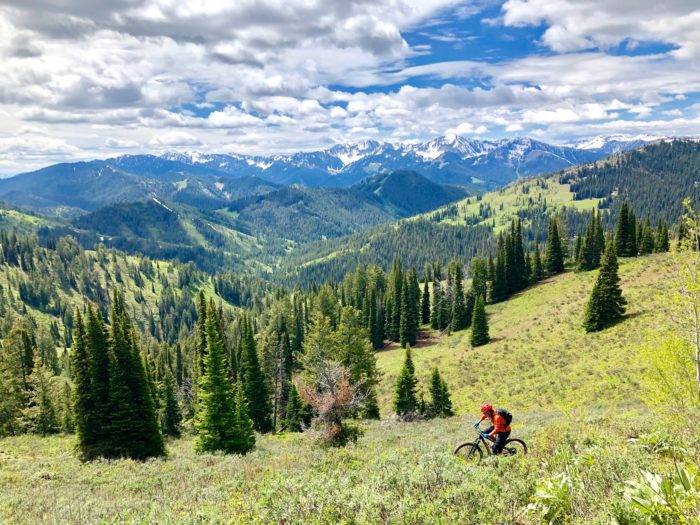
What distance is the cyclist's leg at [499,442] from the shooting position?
51.4 ft

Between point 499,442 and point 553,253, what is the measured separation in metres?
93.7

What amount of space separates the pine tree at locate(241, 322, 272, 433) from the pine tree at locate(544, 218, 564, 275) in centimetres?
7333

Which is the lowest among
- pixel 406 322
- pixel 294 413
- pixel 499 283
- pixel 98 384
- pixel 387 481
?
pixel 406 322

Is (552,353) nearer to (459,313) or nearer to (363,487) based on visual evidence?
(459,313)

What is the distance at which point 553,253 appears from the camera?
99062 mm

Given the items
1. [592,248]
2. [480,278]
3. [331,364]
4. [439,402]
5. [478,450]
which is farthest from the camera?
[480,278]

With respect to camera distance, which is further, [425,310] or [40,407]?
[425,310]

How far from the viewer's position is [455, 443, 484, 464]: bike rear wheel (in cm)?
1583

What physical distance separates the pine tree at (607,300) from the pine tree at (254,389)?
4427 centimetres

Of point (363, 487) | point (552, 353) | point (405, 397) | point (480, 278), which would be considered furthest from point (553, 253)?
point (363, 487)

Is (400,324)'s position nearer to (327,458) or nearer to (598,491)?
(327,458)

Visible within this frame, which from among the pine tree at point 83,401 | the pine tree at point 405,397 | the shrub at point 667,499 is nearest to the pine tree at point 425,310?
the pine tree at point 405,397

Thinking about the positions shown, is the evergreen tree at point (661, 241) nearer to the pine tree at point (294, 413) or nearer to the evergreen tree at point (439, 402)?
the evergreen tree at point (439, 402)

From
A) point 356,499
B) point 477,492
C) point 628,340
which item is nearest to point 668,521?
point 477,492
